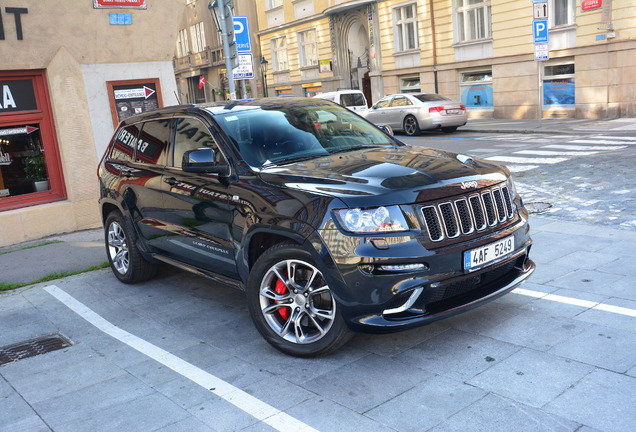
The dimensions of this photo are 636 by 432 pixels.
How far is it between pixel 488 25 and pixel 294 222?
2498cm

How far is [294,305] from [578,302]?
2.31m

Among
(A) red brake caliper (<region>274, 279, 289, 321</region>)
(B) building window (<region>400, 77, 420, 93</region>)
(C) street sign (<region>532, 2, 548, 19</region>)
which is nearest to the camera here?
(A) red brake caliper (<region>274, 279, 289, 321</region>)

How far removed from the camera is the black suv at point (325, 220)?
4.07 m

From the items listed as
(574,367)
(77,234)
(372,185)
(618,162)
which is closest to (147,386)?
(372,185)

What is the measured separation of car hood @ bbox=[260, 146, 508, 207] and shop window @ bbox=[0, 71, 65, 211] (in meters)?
6.48

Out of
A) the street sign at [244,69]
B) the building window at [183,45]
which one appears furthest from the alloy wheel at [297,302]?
the building window at [183,45]

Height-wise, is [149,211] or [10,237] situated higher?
[149,211]

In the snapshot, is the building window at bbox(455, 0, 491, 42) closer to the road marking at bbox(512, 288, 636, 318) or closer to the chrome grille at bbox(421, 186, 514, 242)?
the road marking at bbox(512, 288, 636, 318)

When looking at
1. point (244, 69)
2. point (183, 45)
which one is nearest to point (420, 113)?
point (244, 69)

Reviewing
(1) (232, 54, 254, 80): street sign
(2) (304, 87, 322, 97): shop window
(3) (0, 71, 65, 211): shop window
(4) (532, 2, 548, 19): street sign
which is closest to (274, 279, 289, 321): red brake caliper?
(3) (0, 71, 65, 211): shop window

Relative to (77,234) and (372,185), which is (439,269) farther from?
(77,234)

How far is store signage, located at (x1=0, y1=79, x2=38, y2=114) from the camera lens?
9562 millimetres

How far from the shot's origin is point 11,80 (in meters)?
9.59

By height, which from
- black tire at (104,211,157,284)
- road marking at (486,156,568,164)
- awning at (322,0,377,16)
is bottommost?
road marking at (486,156,568,164)
